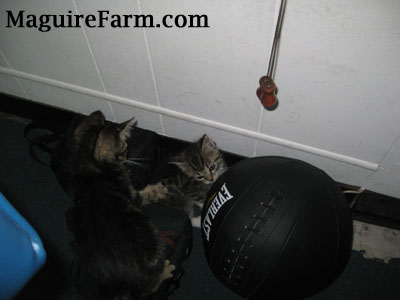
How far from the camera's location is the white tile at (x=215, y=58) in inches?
42.9

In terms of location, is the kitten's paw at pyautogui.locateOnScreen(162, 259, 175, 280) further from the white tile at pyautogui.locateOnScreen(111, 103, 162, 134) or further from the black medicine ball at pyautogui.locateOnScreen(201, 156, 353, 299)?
the white tile at pyautogui.locateOnScreen(111, 103, 162, 134)

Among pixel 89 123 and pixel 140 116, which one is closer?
pixel 89 123

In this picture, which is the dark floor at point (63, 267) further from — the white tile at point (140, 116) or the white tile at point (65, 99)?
the white tile at point (140, 116)

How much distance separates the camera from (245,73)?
127 centimetres

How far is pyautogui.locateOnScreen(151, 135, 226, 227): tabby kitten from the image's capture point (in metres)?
1.58

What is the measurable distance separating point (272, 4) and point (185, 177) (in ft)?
3.30

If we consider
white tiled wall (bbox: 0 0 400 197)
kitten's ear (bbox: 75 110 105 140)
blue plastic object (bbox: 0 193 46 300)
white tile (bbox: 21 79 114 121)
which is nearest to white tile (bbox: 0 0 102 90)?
white tiled wall (bbox: 0 0 400 197)

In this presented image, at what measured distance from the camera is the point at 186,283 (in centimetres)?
146

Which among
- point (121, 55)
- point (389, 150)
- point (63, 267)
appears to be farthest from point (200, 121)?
point (63, 267)

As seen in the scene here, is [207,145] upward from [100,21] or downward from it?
downward

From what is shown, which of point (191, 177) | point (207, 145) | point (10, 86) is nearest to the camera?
point (207, 145)

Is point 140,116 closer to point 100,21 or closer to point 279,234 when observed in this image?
point 100,21

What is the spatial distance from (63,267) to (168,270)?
0.63 meters

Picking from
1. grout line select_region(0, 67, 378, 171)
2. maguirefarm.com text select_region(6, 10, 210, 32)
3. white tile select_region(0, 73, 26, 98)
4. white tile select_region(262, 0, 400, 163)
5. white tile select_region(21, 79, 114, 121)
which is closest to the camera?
white tile select_region(262, 0, 400, 163)
